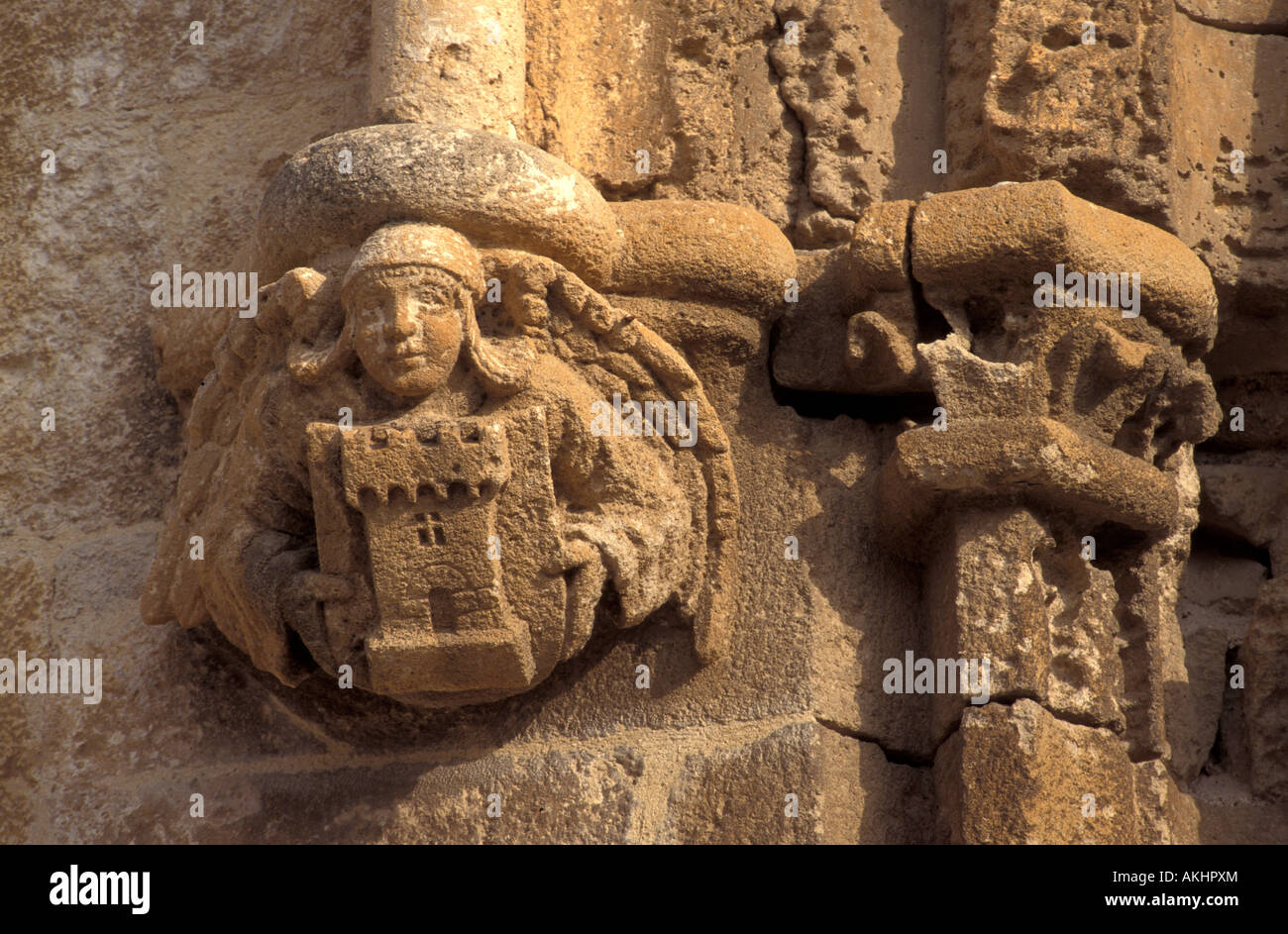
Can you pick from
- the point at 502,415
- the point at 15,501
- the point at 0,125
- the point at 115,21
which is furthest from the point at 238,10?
the point at 502,415

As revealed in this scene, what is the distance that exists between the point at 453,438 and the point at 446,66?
73 centimetres

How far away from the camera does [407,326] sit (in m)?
2.74

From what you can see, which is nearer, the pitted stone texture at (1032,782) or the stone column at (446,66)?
the pitted stone texture at (1032,782)

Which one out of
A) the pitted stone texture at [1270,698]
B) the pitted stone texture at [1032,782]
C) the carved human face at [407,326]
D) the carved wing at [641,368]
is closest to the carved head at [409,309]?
the carved human face at [407,326]

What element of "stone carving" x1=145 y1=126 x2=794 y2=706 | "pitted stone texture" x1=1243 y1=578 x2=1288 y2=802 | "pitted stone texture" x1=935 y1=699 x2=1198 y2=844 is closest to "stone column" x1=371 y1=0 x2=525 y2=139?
"stone carving" x1=145 y1=126 x2=794 y2=706

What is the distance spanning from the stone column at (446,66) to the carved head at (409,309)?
14.0 inches

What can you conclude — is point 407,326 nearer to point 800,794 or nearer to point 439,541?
point 439,541

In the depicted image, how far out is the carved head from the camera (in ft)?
9.04

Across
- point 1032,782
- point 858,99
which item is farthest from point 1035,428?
point 858,99

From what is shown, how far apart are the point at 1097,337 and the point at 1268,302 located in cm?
62

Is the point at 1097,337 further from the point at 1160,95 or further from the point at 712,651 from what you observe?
the point at 712,651

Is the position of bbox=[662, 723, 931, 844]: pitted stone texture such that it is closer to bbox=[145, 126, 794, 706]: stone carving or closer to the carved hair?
bbox=[145, 126, 794, 706]: stone carving

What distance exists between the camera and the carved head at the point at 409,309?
9.04 feet

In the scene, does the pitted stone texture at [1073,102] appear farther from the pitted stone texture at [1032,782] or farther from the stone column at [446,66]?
the pitted stone texture at [1032,782]
